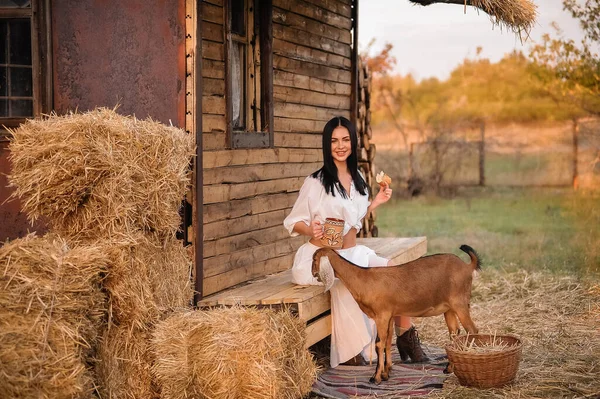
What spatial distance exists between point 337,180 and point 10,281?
294 cm

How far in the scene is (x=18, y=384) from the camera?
4.63 meters

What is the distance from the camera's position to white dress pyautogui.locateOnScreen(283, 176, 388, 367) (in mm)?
6840

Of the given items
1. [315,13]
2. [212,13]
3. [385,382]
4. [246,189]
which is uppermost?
[315,13]

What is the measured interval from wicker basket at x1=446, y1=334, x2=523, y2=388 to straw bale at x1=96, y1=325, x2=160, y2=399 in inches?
86.8

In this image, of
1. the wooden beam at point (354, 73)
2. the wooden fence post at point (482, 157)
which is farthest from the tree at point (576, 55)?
the wooden beam at point (354, 73)

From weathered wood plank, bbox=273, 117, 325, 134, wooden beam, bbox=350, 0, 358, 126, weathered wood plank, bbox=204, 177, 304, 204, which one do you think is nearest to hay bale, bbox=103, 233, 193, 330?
weathered wood plank, bbox=204, 177, 304, 204

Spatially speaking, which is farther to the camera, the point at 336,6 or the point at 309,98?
the point at 336,6

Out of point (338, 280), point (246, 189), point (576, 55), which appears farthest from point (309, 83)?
point (576, 55)

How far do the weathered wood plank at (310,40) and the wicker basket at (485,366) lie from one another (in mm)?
3532

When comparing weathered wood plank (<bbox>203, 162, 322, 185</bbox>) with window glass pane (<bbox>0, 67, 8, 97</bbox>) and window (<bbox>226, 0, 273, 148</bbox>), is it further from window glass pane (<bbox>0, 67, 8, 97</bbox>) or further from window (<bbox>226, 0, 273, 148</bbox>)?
window glass pane (<bbox>0, 67, 8, 97</bbox>)

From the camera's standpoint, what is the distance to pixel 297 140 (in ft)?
28.3

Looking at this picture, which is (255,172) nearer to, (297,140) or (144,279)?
(297,140)

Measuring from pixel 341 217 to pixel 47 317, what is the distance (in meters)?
2.84

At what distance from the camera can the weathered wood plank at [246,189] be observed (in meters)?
6.74
